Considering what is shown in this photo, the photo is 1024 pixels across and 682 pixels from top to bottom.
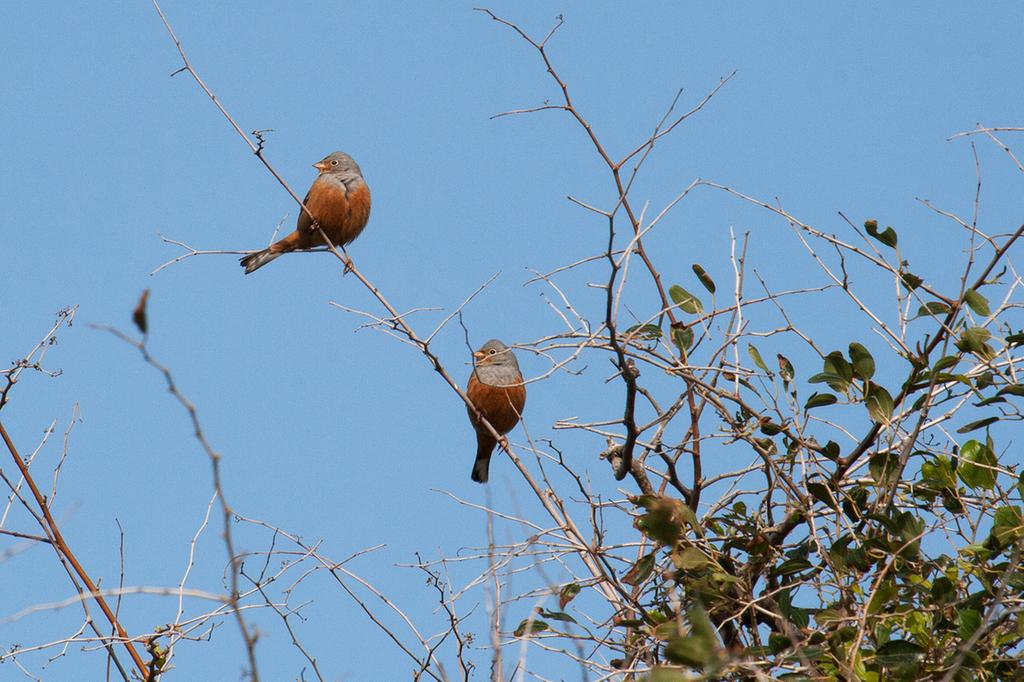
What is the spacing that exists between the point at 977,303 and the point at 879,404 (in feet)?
1.25

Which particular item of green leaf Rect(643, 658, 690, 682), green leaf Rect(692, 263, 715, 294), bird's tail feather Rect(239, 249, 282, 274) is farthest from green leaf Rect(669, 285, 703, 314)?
bird's tail feather Rect(239, 249, 282, 274)

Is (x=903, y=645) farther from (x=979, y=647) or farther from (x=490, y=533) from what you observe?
(x=490, y=533)

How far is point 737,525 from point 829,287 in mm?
719

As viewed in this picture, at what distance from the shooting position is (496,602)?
230cm

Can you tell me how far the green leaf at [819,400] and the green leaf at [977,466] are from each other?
36 centimetres

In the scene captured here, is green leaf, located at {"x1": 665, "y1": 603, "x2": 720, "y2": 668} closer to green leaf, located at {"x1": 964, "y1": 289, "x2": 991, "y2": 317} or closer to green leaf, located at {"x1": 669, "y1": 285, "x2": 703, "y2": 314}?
green leaf, located at {"x1": 964, "y1": 289, "x2": 991, "y2": 317}

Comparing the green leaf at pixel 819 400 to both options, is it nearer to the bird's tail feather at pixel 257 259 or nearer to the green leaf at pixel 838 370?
the green leaf at pixel 838 370

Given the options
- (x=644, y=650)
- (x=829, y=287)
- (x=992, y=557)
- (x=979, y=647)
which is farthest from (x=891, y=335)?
(x=644, y=650)

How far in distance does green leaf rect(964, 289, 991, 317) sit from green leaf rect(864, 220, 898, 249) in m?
0.28

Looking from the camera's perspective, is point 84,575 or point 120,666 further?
point 84,575

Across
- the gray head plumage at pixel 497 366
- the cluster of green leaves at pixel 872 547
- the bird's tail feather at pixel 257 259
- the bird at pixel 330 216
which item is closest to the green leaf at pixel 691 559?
the cluster of green leaves at pixel 872 547


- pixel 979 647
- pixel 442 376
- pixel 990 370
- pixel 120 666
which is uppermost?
pixel 442 376

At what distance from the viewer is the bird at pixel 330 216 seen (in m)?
7.96

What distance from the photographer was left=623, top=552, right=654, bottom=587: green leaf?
312 cm
